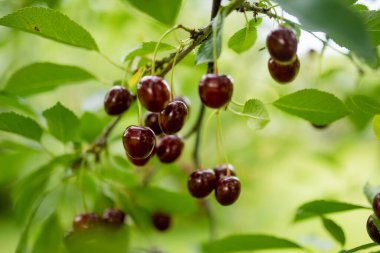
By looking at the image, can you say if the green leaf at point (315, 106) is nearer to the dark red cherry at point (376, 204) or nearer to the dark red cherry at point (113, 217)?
the dark red cherry at point (376, 204)

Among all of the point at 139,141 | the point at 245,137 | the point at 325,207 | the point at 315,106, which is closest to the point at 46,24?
the point at 139,141

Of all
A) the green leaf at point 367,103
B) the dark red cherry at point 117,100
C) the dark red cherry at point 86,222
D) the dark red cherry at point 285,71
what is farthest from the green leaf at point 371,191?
the dark red cherry at point 86,222

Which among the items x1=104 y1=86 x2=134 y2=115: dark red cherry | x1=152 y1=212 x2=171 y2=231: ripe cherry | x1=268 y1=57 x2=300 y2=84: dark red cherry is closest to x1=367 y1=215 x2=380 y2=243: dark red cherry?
x1=268 y1=57 x2=300 y2=84: dark red cherry

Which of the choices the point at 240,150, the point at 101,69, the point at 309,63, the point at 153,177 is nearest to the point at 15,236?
the point at 101,69

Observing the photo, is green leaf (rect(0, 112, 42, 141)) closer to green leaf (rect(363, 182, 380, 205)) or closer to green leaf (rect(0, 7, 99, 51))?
green leaf (rect(0, 7, 99, 51))

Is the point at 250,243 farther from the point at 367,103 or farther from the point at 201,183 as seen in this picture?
the point at 367,103

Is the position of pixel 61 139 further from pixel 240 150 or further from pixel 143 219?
pixel 240 150
